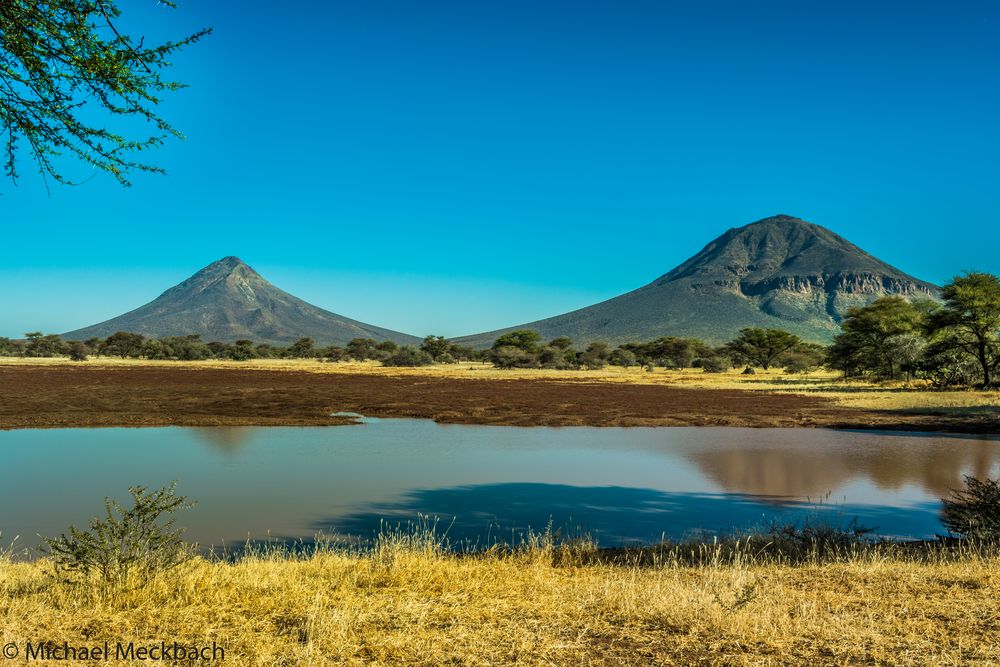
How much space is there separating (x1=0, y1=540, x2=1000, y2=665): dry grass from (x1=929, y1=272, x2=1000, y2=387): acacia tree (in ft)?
148

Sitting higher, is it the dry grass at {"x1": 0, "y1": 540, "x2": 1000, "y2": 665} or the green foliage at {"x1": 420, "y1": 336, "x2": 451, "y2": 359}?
the green foliage at {"x1": 420, "y1": 336, "x2": 451, "y2": 359}

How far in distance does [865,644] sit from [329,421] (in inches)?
944

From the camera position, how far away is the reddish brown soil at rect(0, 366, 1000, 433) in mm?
26953

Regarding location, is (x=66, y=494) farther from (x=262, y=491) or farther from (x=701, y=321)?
(x=701, y=321)

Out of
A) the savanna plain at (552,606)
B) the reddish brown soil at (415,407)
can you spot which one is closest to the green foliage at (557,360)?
the reddish brown soil at (415,407)

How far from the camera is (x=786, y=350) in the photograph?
97.0 m

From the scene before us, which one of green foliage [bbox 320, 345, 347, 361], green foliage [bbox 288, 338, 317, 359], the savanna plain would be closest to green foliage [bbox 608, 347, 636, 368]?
green foliage [bbox 320, 345, 347, 361]

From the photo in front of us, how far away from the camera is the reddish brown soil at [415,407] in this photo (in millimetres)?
26953

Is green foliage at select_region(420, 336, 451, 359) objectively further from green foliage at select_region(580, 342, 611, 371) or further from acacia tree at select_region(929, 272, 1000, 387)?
acacia tree at select_region(929, 272, 1000, 387)

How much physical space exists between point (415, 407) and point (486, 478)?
62.2 feet

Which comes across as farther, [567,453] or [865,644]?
[567,453]

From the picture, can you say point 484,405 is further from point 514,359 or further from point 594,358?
point 594,358

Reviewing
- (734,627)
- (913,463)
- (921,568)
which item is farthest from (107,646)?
(913,463)

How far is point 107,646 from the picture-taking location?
4750 millimetres
